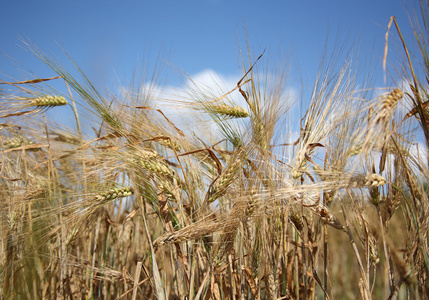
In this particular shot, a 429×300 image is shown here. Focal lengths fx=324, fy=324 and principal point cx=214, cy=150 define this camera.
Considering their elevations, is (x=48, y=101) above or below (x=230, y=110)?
above

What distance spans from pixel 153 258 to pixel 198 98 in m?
0.88

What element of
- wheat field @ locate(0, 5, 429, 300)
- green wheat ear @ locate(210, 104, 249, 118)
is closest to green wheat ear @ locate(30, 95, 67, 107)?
wheat field @ locate(0, 5, 429, 300)

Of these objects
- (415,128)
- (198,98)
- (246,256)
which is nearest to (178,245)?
(246,256)

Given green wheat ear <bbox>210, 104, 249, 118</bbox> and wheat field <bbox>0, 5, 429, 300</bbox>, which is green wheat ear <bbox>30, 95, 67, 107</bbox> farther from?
green wheat ear <bbox>210, 104, 249, 118</bbox>

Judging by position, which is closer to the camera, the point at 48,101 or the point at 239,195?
the point at 239,195

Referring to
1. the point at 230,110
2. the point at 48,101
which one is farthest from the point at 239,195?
the point at 48,101

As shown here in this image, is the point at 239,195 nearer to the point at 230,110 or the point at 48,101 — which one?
the point at 230,110

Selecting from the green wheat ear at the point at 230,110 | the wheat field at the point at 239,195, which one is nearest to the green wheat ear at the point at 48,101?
the wheat field at the point at 239,195

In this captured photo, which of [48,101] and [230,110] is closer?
[230,110]

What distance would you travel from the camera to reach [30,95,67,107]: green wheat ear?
6.37 ft

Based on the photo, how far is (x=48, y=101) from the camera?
1951 mm

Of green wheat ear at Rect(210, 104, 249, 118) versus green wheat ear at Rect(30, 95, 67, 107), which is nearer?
green wheat ear at Rect(210, 104, 249, 118)

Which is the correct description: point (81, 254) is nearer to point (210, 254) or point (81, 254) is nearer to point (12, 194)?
point (12, 194)

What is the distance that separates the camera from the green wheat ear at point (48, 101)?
1.94m
